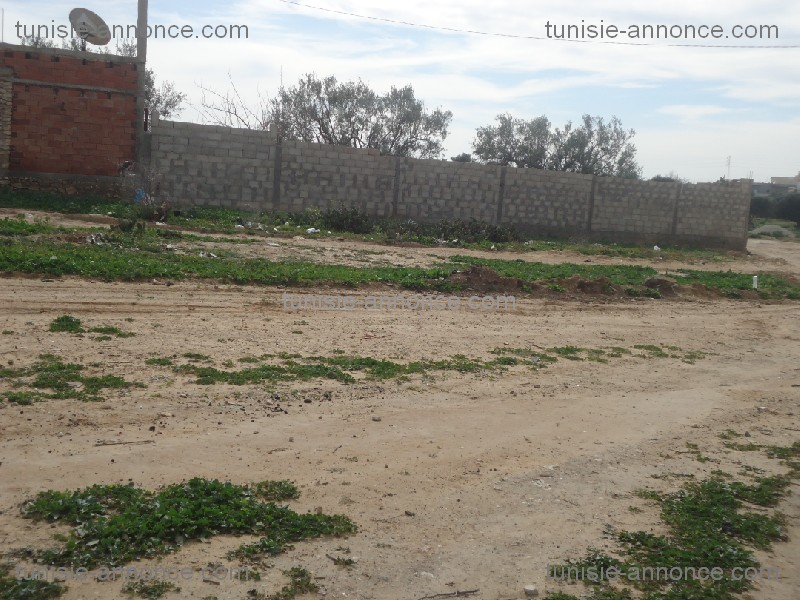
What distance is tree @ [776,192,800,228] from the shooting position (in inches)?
1571

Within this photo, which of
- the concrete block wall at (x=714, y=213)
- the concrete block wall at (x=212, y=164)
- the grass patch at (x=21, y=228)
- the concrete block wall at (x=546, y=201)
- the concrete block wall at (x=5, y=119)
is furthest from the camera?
the concrete block wall at (x=714, y=213)

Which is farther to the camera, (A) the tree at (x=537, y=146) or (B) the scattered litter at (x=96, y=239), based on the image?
(A) the tree at (x=537, y=146)

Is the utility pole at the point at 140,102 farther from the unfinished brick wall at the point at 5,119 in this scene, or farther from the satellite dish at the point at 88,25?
the unfinished brick wall at the point at 5,119

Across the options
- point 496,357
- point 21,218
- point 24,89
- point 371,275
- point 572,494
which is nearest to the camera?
point 572,494

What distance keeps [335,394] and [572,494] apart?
240 centimetres

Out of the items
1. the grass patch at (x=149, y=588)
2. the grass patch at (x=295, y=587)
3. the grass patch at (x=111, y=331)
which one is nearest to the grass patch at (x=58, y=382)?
the grass patch at (x=111, y=331)

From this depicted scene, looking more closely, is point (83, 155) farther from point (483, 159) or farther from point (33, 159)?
point (483, 159)

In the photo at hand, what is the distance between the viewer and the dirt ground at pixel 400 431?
454 cm

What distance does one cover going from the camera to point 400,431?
6.32m

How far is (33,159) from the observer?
18.5m

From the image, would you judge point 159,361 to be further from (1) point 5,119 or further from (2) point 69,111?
(1) point 5,119

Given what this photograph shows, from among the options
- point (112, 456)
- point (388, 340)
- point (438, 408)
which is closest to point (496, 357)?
point (388, 340)

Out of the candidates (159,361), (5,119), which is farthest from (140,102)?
(159,361)

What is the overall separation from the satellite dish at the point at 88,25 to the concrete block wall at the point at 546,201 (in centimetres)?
1172
